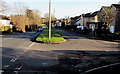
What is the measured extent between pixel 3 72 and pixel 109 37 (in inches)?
819

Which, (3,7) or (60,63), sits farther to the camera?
(3,7)

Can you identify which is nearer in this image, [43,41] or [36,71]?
[36,71]

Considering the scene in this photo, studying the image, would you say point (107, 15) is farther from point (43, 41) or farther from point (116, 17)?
point (43, 41)

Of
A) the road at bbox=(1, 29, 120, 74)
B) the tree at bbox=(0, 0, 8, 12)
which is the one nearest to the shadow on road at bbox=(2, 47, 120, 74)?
the road at bbox=(1, 29, 120, 74)

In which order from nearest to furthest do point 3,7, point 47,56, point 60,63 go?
point 60,63 < point 47,56 < point 3,7

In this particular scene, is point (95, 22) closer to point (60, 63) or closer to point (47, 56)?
point (47, 56)

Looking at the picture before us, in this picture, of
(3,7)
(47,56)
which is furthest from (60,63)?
(3,7)

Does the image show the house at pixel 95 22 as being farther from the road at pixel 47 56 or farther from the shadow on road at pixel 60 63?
the shadow on road at pixel 60 63

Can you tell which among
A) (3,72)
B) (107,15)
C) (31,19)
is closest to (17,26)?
(31,19)

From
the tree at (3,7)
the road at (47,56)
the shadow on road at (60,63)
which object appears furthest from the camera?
the tree at (3,7)

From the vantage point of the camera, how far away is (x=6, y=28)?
3859 centimetres

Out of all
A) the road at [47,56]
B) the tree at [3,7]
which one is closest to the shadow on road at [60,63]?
the road at [47,56]

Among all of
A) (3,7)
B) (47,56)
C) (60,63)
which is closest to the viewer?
A: (60,63)

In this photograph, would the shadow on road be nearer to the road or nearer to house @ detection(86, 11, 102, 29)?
the road
